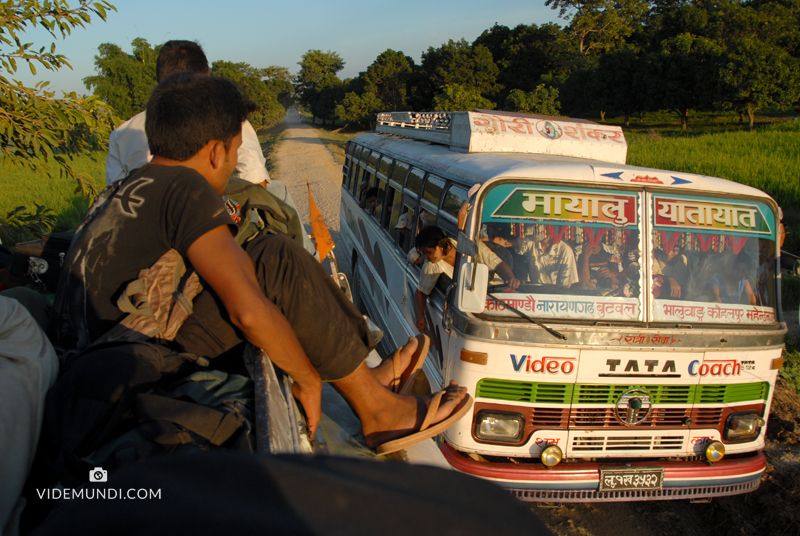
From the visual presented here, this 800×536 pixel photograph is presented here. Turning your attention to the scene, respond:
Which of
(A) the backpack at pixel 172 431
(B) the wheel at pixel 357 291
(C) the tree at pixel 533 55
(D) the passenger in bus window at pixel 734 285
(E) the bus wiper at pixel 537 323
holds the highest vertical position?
(C) the tree at pixel 533 55

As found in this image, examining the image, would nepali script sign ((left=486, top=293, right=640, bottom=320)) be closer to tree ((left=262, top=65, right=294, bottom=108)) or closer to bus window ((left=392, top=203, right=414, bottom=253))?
bus window ((left=392, top=203, right=414, bottom=253))

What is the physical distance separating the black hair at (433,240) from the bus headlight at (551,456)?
1.49 m

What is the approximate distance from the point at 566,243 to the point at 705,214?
0.95 meters

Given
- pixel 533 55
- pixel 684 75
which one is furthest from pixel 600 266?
pixel 533 55

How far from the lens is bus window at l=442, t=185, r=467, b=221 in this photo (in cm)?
345

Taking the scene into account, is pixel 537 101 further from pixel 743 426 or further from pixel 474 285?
pixel 474 285

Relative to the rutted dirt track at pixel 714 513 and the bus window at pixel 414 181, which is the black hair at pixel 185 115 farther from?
the rutted dirt track at pixel 714 513

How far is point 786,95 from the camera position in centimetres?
2855

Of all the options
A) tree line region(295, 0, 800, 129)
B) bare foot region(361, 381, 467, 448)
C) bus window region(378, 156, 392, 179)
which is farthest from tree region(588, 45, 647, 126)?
bare foot region(361, 381, 467, 448)

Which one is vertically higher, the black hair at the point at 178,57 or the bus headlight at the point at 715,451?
the black hair at the point at 178,57

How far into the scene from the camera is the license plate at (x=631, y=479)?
310 cm

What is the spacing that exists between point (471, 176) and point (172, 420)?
2.61m

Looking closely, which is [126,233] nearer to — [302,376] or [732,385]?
[302,376]

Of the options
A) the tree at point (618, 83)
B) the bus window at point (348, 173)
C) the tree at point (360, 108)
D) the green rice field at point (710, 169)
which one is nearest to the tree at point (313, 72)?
the tree at point (360, 108)
